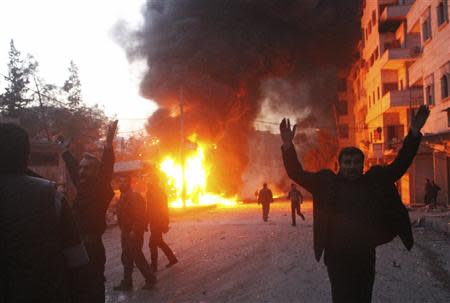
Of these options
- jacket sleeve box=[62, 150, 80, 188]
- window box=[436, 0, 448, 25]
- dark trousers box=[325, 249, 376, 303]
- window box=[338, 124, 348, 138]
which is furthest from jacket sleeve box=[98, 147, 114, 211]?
window box=[338, 124, 348, 138]

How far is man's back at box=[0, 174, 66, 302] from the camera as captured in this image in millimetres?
2150

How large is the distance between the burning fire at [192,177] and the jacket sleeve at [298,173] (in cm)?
2556

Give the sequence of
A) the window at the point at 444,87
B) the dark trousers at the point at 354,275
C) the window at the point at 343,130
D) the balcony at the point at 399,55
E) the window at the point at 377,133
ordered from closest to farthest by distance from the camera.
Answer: the dark trousers at the point at 354,275, the window at the point at 444,87, the balcony at the point at 399,55, the window at the point at 377,133, the window at the point at 343,130

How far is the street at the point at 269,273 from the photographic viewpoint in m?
5.98

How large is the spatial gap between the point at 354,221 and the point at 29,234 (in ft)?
6.22

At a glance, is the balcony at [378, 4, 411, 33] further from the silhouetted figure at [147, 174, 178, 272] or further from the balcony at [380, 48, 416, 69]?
the silhouetted figure at [147, 174, 178, 272]

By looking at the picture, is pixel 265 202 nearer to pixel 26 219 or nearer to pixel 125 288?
pixel 125 288

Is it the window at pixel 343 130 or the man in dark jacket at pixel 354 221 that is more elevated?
the window at pixel 343 130

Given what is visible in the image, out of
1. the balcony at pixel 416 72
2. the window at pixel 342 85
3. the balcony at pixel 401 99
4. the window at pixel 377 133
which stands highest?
the window at pixel 342 85

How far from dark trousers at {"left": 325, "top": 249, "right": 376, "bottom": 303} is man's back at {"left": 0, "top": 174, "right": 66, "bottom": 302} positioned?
168cm

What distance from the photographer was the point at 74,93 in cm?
3875

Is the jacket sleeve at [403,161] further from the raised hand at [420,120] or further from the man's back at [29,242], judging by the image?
the man's back at [29,242]

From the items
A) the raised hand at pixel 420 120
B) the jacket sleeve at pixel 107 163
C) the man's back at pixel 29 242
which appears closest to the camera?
the man's back at pixel 29 242

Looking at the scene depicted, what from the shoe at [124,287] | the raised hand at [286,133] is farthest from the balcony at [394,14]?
the raised hand at [286,133]
